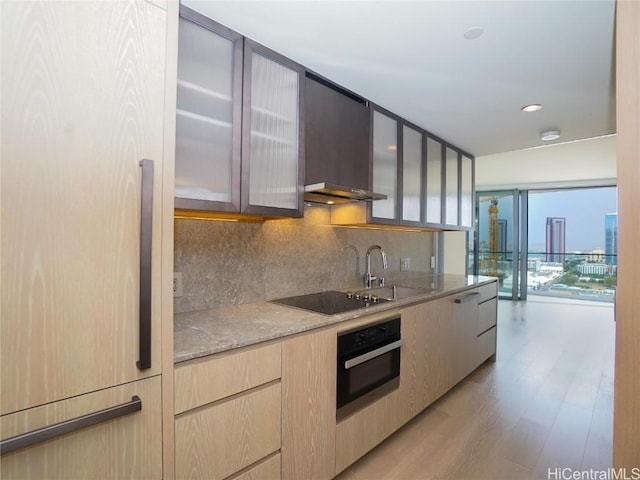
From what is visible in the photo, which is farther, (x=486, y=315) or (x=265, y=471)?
(x=486, y=315)

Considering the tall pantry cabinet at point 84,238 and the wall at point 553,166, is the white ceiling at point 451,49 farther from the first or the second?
the wall at point 553,166

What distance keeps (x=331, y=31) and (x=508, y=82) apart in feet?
3.91

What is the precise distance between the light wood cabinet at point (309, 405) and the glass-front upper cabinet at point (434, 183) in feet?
5.90

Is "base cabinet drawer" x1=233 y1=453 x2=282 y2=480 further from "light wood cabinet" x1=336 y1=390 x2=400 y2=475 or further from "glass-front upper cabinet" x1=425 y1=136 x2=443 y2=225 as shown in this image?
"glass-front upper cabinet" x1=425 y1=136 x2=443 y2=225

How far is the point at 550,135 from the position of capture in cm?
300

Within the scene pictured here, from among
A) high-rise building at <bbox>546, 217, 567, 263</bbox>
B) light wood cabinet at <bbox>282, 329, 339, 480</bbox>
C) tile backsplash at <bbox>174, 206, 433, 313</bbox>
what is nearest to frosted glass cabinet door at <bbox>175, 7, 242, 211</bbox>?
tile backsplash at <bbox>174, 206, 433, 313</bbox>

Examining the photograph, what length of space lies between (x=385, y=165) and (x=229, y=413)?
6.30 feet

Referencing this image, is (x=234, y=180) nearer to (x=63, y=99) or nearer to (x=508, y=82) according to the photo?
(x=63, y=99)

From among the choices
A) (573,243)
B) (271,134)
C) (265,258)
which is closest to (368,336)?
(265,258)

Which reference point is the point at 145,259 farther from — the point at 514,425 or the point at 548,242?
the point at 548,242

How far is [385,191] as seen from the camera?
2.52m

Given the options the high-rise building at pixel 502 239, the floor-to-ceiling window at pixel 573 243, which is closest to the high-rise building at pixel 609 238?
the floor-to-ceiling window at pixel 573 243

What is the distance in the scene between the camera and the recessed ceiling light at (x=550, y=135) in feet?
9.65

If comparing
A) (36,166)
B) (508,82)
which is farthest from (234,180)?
(508,82)
